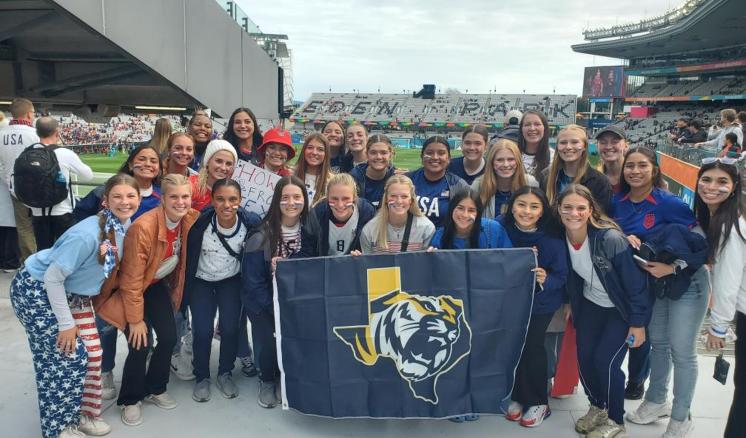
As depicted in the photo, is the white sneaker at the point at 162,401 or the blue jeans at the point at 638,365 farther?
the blue jeans at the point at 638,365

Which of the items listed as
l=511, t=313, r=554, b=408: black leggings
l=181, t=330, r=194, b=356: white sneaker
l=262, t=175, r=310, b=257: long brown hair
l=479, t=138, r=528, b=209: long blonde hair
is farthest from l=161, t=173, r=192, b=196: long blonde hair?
l=511, t=313, r=554, b=408: black leggings

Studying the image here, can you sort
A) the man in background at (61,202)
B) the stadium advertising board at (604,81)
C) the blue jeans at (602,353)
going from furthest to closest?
the stadium advertising board at (604,81), the man in background at (61,202), the blue jeans at (602,353)

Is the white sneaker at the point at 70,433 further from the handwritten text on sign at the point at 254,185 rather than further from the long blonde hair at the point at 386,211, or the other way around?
the long blonde hair at the point at 386,211

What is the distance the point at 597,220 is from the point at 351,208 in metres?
1.51

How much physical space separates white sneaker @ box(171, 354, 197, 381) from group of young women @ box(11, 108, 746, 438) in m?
0.04

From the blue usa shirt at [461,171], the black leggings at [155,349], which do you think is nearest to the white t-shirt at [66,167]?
the black leggings at [155,349]

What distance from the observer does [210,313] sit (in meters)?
3.40

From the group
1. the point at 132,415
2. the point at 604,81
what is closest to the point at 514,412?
the point at 132,415

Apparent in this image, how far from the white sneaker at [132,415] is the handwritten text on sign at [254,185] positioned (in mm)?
1590

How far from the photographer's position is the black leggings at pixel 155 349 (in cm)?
313

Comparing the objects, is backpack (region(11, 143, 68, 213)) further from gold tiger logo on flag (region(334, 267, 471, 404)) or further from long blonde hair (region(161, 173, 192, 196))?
gold tiger logo on flag (region(334, 267, 471, 404))

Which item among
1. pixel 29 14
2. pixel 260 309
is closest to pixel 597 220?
pixel 260 309

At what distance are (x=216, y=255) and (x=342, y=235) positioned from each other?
→ 837 mm

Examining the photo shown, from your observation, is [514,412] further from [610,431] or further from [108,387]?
[108,387]
